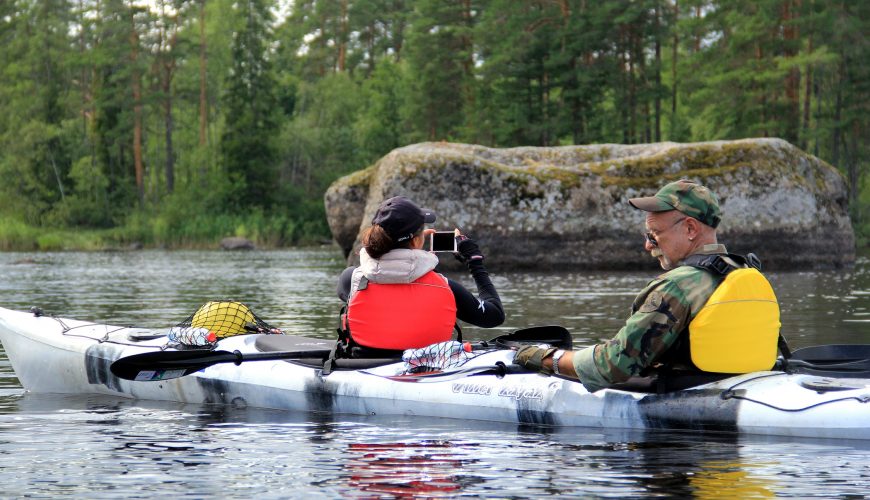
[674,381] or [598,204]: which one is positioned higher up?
[598,204]

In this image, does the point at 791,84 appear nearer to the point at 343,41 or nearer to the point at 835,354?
the point at 835,354

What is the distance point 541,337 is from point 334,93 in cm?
5405

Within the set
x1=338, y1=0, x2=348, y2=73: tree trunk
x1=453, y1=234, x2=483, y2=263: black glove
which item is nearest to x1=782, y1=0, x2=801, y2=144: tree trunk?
x1=453, y1=234, x2=483, y2=263: black glove

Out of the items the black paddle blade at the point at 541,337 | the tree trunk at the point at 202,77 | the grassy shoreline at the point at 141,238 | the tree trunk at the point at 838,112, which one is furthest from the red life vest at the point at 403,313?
the tree trunk at the point at 202,77

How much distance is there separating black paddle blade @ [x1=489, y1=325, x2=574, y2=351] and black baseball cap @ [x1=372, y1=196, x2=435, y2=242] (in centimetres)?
121

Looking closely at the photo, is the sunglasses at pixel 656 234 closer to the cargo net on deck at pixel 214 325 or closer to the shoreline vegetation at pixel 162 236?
the cargo net on deck at pixel 214 325

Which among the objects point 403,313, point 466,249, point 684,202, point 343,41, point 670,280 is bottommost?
point 403,313

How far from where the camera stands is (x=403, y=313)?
22.0ft

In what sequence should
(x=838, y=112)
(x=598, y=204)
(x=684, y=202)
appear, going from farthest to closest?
(x=838, y=112) → (x=598, y=204) → (x=684, y=202)

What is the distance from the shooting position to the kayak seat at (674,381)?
233 inches

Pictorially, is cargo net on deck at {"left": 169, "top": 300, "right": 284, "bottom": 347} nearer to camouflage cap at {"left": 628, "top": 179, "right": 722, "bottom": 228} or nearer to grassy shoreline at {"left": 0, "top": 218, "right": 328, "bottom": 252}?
camouflage cap at {"left": 628, "top": 179, "right": 722, "bottom": 228}

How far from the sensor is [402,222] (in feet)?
20.9

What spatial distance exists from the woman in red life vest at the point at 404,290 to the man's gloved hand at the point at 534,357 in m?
0.34

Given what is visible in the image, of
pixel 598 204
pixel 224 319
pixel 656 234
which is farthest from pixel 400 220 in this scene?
pixel 598 204
